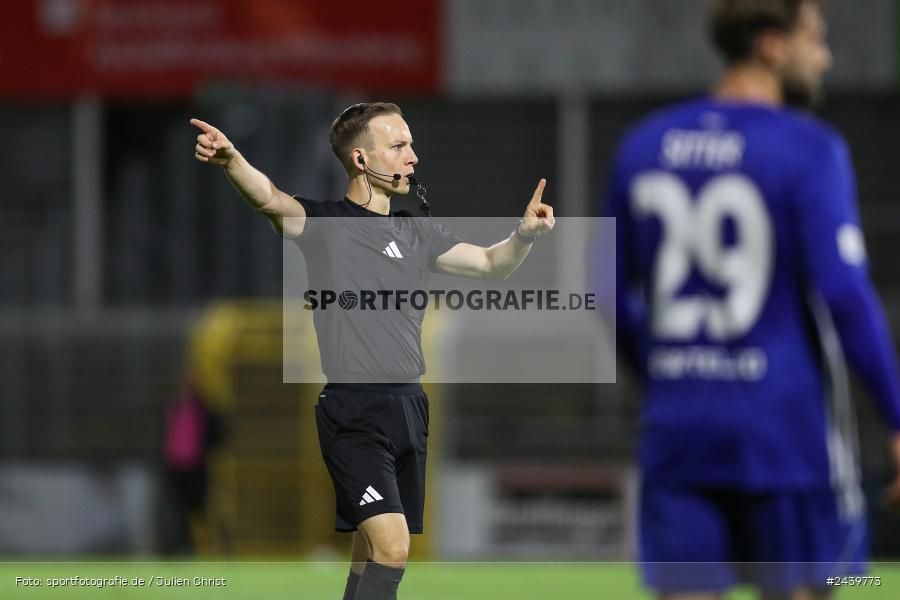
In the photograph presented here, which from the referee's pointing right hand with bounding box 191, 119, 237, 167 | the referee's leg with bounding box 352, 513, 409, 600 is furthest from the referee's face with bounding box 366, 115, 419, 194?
the referee's leg with bounding box 352, 513, 409, 600

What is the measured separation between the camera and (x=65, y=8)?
21.4 metres

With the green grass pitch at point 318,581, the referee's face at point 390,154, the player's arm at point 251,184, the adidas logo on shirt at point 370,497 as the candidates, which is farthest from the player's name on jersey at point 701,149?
the green grass pitch at point 318,581

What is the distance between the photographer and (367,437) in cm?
558

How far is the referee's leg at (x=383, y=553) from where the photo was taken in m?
5.60

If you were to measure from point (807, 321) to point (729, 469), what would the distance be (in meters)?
0.38

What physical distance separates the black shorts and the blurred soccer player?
1597mm

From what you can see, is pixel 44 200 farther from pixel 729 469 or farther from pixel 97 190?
pixel 729 469

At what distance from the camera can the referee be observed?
5359 millimetres

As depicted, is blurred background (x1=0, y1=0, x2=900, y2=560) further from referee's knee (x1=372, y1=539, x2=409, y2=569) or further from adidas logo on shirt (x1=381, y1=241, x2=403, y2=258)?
adidas logo on shirt (x1=381, y1=241, x2=403, y2=258)

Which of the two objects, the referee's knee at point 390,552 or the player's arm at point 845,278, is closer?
the player's arm at point 845,278

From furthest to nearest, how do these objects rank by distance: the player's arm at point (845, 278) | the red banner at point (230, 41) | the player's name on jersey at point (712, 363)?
the red banner at point (230, 41) < the player's name on jersey at point (712, 363) < the player's arm at point (845, 278)

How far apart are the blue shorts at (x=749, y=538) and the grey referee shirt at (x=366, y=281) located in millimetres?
1573

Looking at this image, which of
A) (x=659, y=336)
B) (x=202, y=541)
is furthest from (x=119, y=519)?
(x=659, y=336)

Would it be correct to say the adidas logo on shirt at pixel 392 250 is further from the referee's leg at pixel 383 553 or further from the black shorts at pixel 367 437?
the referee's leg at pixel 383 553
